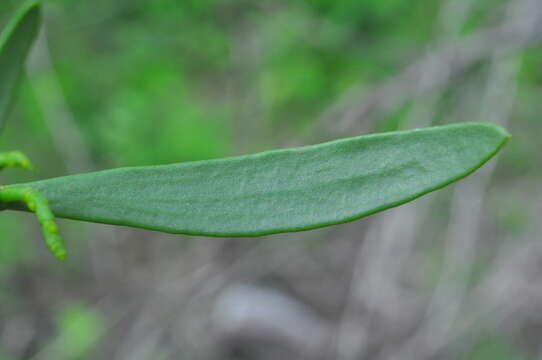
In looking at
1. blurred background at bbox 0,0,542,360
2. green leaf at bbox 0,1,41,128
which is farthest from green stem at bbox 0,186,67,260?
blurred background at bbox 0,0,542,360

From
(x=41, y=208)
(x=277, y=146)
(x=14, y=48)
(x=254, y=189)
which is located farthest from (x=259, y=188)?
(x=277, y=146)

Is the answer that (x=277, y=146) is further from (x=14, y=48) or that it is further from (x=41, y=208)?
(x=41, y=208)

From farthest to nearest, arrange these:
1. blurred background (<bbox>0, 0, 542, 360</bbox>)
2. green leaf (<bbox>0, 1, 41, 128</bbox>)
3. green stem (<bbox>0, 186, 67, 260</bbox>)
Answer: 1. blurred background (<bbox>0, 0, 542, 360</bbox>)
2. green leaf (<bbox>0, 1, 41, 128</bbox>)
3. green stem (<bbox>0, 186, 67, 260</bbox>)

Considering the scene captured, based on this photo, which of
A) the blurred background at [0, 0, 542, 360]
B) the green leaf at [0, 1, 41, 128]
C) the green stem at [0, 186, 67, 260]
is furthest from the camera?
the blurred background at [0, 0, 542, 360]

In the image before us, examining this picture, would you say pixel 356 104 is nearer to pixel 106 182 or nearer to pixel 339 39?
pixel 339 39

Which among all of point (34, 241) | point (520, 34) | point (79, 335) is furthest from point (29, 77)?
point (520, 34)

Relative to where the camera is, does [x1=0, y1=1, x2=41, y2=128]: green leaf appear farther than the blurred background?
No

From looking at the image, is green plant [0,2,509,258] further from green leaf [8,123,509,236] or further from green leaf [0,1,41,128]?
green leaf [0,1,41,128]
